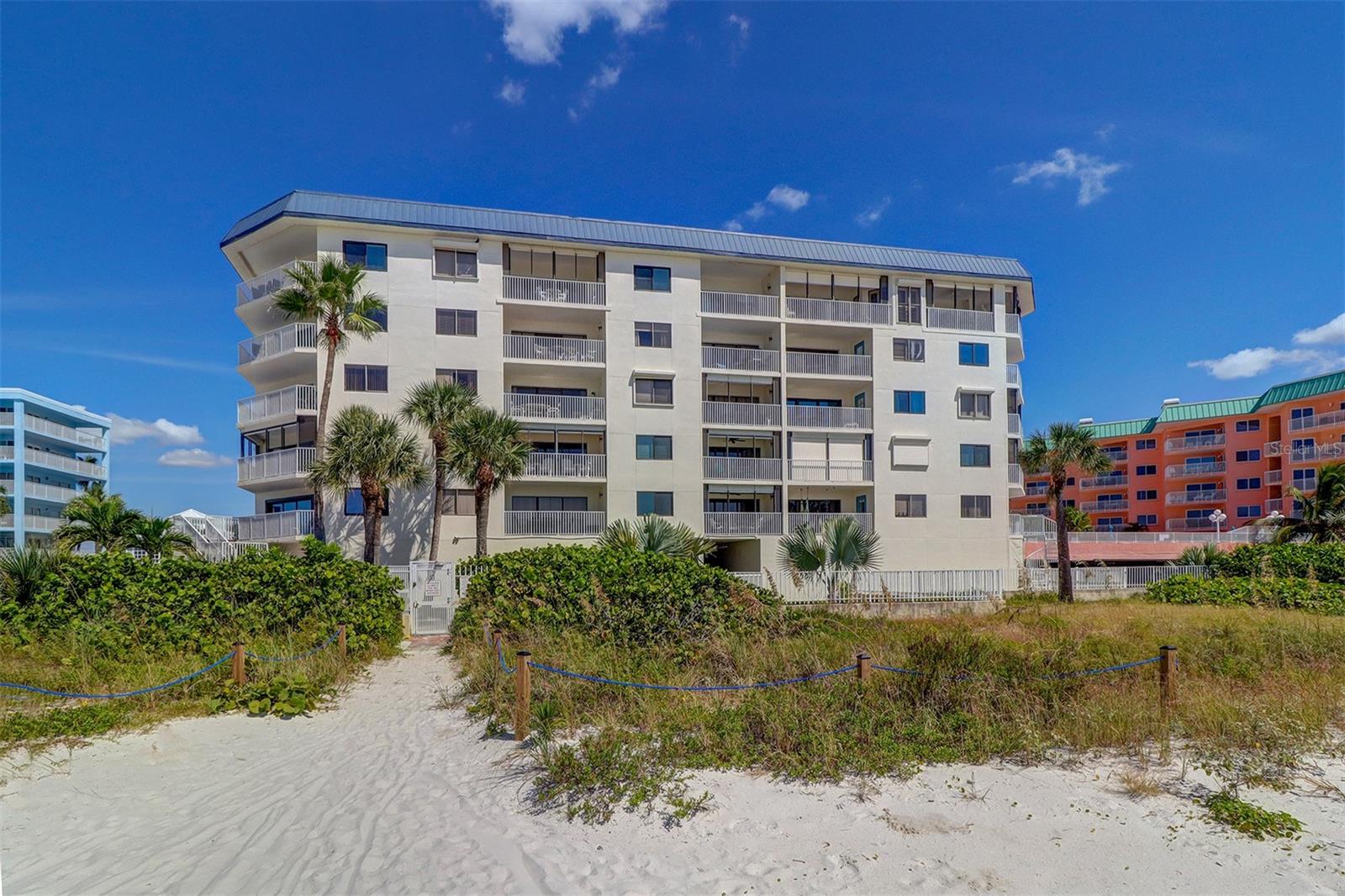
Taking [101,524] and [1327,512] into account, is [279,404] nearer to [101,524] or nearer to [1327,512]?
[101,524]

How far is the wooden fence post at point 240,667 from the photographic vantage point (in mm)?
10466

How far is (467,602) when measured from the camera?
15.2 meters

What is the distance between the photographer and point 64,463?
2293 inches

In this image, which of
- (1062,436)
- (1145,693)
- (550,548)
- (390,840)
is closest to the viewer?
(390,840)

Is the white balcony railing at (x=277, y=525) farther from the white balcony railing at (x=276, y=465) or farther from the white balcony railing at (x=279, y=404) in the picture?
the white balcony railing at (x=279, y=404)

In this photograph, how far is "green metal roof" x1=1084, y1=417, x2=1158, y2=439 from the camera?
208ft

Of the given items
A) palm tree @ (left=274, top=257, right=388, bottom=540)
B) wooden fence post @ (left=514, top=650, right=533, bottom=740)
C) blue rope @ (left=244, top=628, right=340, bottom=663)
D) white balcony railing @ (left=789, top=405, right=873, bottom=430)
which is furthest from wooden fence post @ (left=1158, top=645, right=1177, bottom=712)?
palm tree @ (left=274, top=257, right=388, bottom=540)

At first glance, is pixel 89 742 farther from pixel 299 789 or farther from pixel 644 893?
pixel 644 893

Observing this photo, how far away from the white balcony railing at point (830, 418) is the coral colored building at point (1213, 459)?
74.8 ft

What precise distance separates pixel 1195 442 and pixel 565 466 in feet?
188

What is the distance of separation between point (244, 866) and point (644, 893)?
10.7 ft

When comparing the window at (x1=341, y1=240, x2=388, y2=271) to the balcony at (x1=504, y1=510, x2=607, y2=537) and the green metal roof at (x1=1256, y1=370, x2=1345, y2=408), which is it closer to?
the balcony at (x1=504, y1=510, x2=607, y2=537)

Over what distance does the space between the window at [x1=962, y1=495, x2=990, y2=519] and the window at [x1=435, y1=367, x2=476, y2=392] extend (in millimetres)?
23488

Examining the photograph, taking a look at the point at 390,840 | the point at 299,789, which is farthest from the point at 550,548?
the point at 390,840
